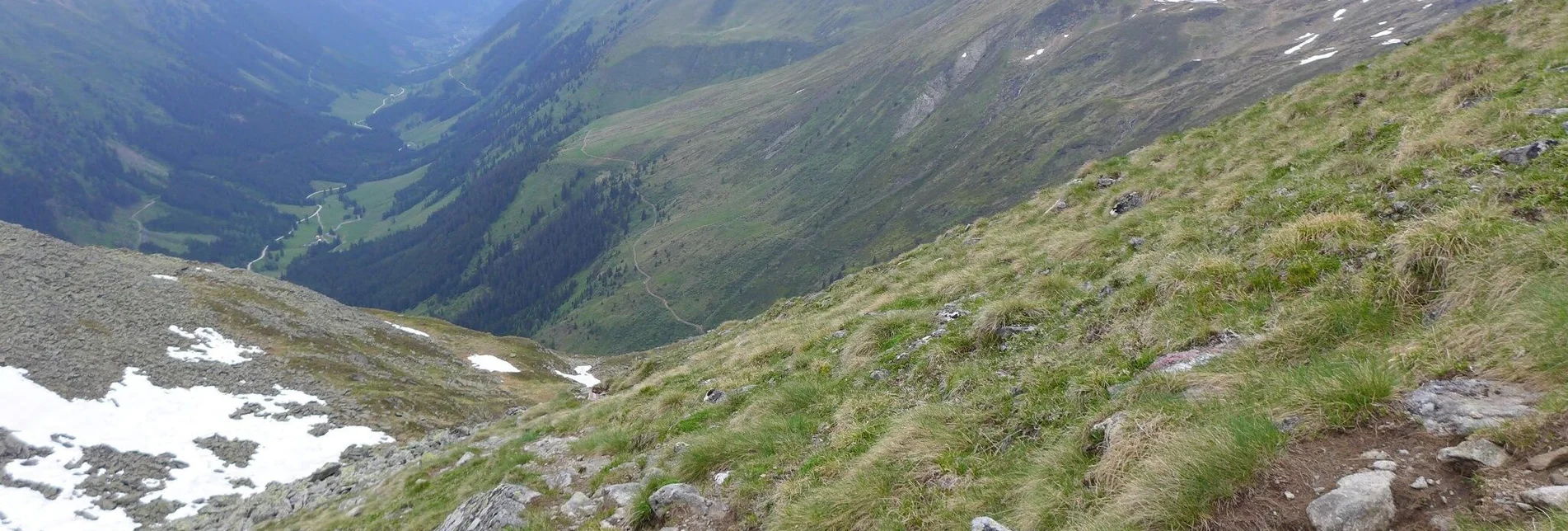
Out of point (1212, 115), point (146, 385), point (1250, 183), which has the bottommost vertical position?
point (1212, 115)

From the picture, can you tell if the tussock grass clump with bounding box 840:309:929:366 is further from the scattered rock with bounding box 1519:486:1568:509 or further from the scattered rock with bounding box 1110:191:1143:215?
the scattered rock with bounding box 1519:486:1568:509

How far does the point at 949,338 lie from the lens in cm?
1293

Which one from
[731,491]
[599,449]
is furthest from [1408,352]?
[599,449]

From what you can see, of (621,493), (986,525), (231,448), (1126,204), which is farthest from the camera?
(231,448)

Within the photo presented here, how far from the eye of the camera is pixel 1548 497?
4324 mm

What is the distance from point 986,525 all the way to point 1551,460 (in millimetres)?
3919

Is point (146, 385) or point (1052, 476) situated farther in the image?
point (146, 385)

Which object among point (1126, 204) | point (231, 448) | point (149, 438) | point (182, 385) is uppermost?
point (182, 385)

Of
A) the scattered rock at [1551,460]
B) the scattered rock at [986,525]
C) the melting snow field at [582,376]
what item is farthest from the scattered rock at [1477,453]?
the melting snow field at [582,376]

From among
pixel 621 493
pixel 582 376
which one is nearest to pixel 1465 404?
pixel 621 493

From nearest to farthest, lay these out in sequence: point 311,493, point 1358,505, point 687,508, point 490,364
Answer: point 1358,505, point 687,508, point 311,493, point 490,364

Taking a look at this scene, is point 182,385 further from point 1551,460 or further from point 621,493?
point 1551,460

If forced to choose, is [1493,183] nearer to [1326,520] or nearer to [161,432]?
[1326,520]

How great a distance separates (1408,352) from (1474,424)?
1.36 meters
